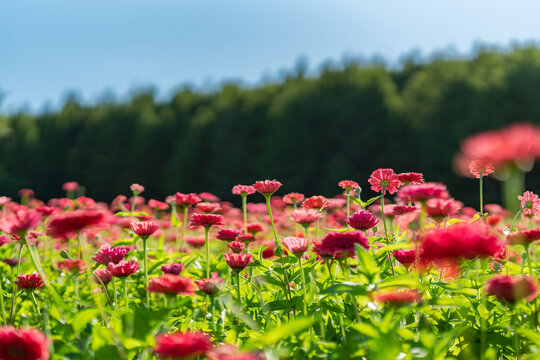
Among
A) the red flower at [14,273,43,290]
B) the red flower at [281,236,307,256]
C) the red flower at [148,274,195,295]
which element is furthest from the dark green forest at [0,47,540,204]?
the red flower at [148,274,195,295]

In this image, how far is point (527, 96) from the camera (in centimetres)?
1458

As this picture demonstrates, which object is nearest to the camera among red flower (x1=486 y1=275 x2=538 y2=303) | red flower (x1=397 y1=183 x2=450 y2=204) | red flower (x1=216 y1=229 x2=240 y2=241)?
red flower (x1=486 y1=275 x2=538 y2=303)

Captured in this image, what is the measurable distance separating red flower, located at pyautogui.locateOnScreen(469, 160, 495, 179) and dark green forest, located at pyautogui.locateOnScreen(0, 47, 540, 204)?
1093cm

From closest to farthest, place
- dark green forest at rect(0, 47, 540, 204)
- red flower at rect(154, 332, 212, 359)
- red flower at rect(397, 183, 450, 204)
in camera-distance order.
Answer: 1. red flower at rect(154, 332, 212, 359)
2. red flower at rect(397, 183, 450, 204)
3. dark green forest at rect(0, 47, 540, 204)

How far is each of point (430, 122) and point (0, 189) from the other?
17.5 metres

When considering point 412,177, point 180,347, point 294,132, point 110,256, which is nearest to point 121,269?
point 110,256

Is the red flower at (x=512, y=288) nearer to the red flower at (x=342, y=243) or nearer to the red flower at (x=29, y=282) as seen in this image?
the red flower at (x=342, y=243)

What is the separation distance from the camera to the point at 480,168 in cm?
127

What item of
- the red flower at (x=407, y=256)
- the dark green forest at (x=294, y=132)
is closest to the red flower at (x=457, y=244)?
the red flower at (x=407, y=256)

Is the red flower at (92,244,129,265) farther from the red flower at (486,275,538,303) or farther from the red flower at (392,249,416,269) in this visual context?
the red flower at (486,275,538,303)

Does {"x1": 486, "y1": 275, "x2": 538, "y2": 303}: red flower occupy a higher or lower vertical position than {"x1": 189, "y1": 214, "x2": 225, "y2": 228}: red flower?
lower

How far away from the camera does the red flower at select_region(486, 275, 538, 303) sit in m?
0.85

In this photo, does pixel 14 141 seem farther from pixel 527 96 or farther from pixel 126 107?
pixel 527 96

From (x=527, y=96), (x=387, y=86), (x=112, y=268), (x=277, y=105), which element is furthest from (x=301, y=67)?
(x=112, y=268)
